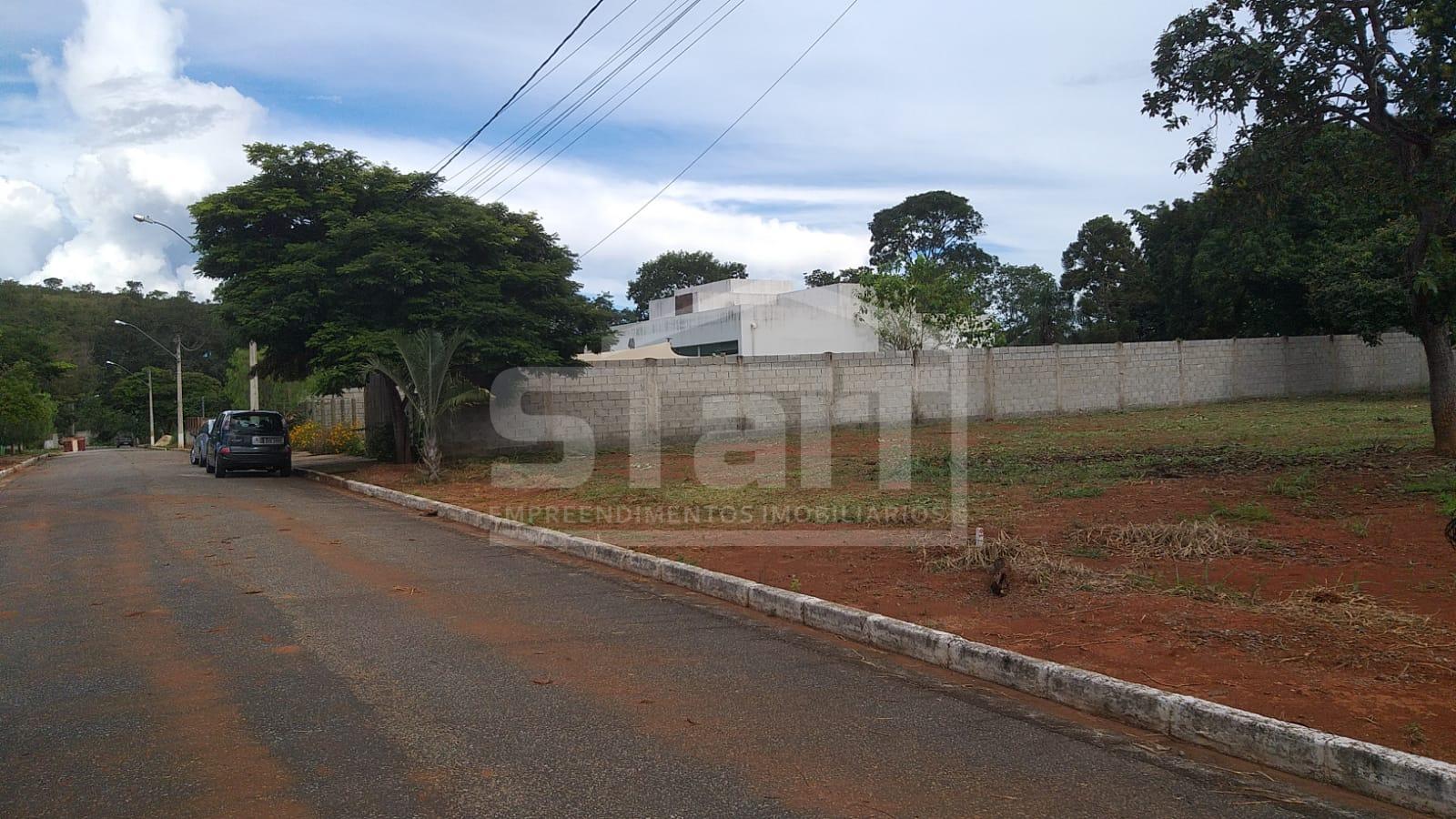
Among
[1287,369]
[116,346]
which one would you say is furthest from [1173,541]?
[116,346]

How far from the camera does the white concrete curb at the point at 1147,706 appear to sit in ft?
13.3

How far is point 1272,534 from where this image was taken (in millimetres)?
8750

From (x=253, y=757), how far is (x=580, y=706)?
1550 mm

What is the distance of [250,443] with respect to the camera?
71.3 ft

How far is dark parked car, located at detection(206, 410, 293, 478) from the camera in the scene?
21.6 meters

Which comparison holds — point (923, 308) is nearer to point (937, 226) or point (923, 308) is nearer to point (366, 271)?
point (366, 271)

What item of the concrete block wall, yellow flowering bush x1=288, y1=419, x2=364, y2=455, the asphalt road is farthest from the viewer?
yellow flowering bush x1=288, y1=419, x2=364, y2=455

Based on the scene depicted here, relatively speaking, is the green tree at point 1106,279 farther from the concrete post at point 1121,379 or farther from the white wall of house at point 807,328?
the concrete post at point 1121,379

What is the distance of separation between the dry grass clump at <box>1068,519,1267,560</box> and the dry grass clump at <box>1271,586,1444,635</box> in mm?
1296

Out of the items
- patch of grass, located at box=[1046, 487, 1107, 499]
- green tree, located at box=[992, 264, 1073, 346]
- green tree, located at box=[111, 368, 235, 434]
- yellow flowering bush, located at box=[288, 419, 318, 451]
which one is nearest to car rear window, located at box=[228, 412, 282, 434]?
yellow flowering bush, located at box=[288, 419, 318, 451]

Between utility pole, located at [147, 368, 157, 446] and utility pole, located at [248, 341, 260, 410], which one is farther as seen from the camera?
utility pole, located at [147, 368, 157, 446]

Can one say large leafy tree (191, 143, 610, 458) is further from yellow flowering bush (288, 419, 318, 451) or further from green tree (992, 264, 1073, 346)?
green tree (992, 264, 1073, 346)

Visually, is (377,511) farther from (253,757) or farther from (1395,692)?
(1395,692)

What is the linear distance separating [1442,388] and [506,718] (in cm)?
1272
